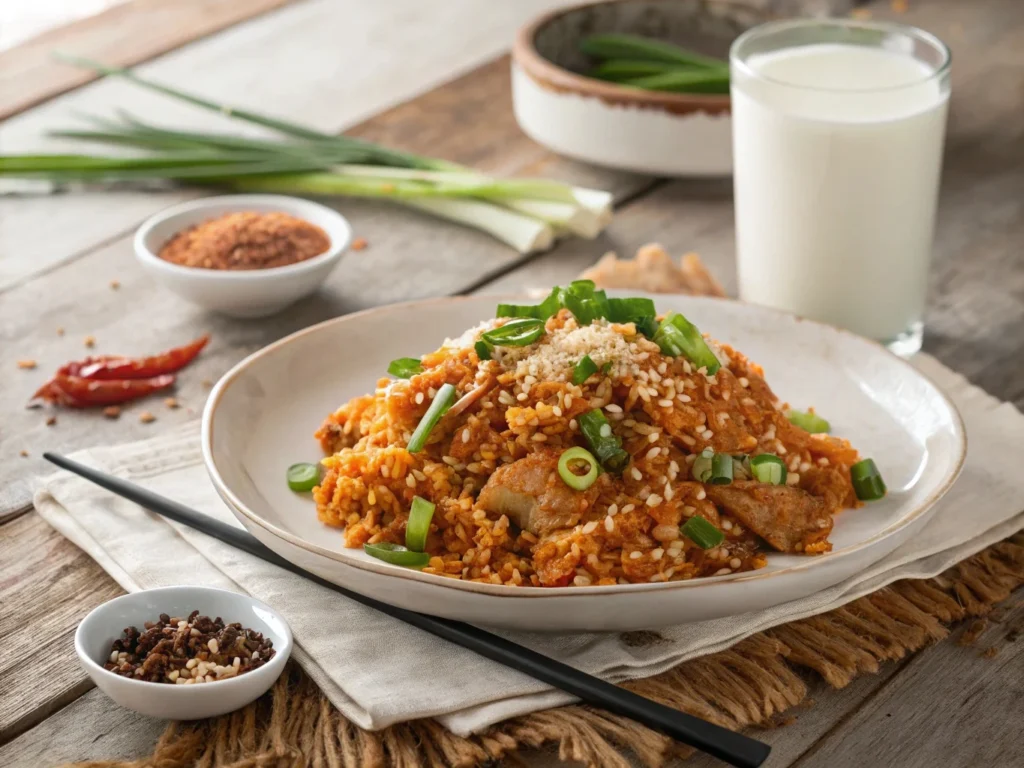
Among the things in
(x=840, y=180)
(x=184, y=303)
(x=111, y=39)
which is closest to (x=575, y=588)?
(x=840, y=180)

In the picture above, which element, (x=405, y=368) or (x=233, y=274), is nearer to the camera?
(x=405, y=368)

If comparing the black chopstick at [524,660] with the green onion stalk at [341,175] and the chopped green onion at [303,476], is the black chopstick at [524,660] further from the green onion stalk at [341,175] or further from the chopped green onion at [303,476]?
the green onion stalk at [341,175]

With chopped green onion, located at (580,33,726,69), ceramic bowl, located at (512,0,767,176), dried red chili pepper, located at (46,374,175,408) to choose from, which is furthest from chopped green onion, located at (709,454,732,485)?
chopped green onion, located at (580,33,726,69)

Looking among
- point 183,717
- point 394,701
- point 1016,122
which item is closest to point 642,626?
point 394,701

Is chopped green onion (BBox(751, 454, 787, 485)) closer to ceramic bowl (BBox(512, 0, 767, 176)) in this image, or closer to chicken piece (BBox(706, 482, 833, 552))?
chicken piece (BBox(706, 482, 833, 552))

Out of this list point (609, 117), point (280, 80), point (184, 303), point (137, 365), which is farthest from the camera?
point (280, 80)

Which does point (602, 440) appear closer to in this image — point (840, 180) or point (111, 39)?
point (840, 180)
